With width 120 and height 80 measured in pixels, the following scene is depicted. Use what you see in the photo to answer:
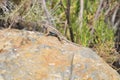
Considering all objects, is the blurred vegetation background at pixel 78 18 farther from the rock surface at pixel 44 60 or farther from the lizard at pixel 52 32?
the rock surface at pixel 44 60

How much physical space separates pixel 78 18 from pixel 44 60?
1054 mm

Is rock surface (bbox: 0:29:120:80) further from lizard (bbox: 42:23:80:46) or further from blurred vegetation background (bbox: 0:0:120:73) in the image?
blurred vegetation background (bbox: 0:0:120:73)

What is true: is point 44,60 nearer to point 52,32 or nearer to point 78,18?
point 52,32

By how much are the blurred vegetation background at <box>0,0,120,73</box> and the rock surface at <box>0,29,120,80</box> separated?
234 millimetres

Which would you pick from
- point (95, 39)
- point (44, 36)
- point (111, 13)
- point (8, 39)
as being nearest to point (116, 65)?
point (95, 39)

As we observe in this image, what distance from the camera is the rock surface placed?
76.3 inches

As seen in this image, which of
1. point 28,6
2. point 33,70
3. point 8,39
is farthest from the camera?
point 28,6

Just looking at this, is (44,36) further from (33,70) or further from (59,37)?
(33,70)

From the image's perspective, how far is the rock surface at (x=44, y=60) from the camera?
76.3 inches

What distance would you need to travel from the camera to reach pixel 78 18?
3029 millimetres

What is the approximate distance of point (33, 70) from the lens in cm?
195

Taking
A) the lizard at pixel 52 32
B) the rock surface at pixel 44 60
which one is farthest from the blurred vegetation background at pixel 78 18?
the rock surface at pixel 44 60

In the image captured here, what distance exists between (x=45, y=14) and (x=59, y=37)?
325mm

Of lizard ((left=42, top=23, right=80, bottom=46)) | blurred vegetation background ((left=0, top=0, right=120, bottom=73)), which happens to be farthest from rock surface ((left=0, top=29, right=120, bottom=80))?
blurred vegetation background ((left=0, top=0, right=120, bottom=73))
